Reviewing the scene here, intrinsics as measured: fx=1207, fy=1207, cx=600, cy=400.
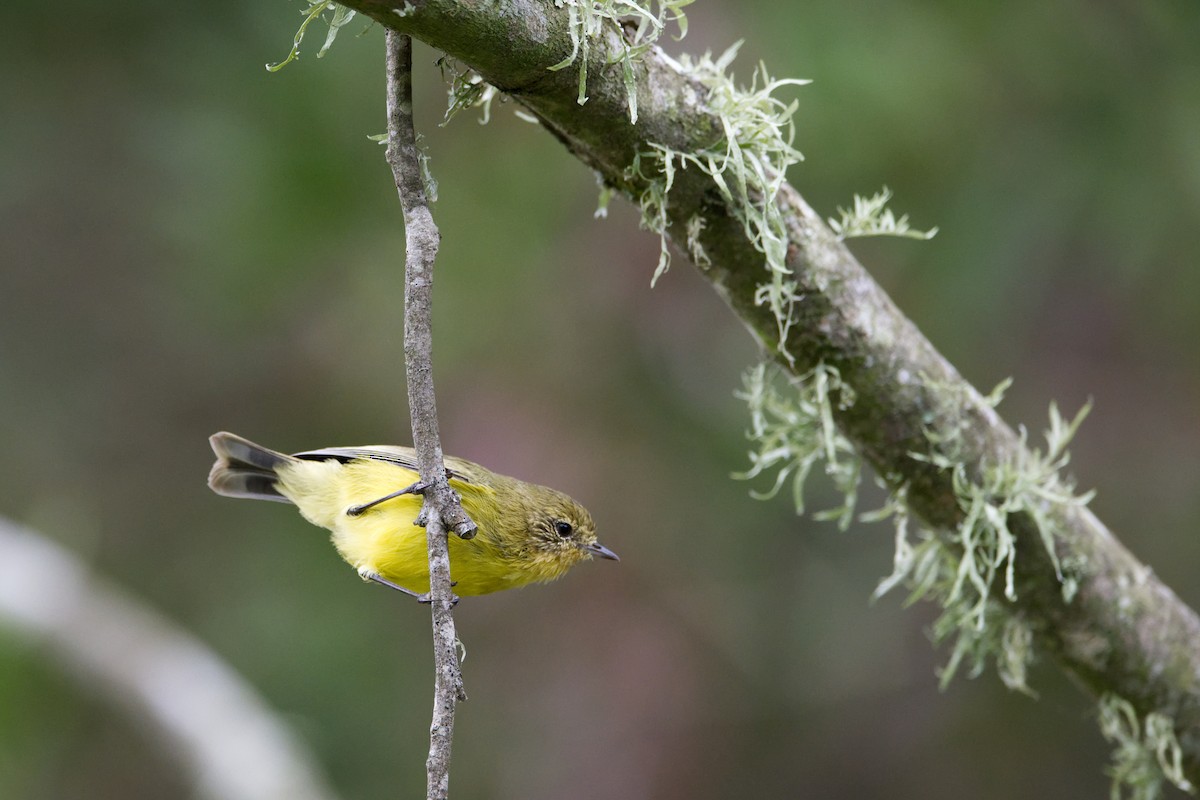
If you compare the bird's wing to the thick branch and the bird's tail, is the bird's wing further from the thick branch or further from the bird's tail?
the thick branch

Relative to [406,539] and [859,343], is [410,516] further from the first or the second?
[859,343]

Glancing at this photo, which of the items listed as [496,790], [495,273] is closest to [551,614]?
[496,790]

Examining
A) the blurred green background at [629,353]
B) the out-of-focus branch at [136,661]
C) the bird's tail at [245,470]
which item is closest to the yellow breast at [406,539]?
the bird's tail at [245,470]

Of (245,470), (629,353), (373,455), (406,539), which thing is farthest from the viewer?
(629,353)

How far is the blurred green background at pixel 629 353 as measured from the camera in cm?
565

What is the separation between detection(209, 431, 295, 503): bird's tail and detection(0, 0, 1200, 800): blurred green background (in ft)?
7.50

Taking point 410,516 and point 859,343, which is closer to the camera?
point 859,343

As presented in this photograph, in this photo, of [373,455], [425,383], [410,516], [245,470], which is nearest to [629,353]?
[245,470]

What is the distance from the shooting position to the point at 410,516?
9.59 ft

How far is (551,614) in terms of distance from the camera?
6.66 meters

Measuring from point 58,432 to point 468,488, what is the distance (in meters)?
5.33

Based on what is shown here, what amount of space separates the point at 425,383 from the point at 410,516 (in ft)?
3.78

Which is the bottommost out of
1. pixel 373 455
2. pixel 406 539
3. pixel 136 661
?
pixel 406 539

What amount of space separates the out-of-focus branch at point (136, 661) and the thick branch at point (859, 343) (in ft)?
9.74
